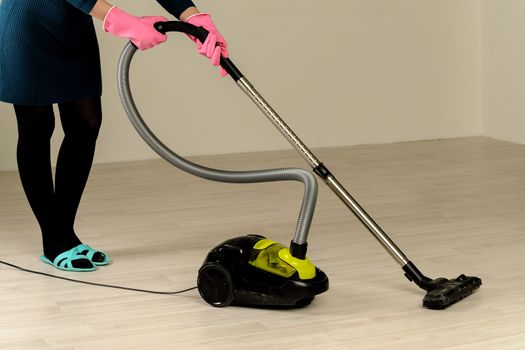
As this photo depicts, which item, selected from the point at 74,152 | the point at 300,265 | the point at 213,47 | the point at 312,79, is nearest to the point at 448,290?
the point at 300,265

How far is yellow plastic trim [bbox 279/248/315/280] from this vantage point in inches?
89.9

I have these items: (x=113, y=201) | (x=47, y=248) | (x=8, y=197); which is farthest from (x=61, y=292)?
(x=8, y=197)

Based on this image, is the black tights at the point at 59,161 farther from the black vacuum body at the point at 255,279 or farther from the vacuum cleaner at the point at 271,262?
the black vacuum body at the point at 255,279

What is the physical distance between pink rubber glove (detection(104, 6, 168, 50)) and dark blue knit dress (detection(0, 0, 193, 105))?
200mm

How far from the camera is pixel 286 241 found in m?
3.06

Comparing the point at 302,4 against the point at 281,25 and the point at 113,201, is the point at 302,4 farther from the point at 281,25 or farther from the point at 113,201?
the point at 113,201

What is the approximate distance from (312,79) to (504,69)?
→ 39.8 inches

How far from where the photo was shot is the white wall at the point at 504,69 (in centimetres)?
494

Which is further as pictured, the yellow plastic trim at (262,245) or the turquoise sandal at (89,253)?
the turquoise sandal at (89,253)

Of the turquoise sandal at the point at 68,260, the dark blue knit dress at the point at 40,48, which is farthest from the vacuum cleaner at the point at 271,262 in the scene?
the turquoise sandal at the point at 68,260

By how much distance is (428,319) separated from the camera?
221 cm

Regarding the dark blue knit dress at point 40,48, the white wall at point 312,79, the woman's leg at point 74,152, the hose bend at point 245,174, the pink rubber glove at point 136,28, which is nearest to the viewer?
the hose bend at point 245,174

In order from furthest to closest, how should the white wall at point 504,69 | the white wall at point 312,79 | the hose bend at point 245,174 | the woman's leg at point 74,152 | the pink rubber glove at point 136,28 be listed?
the white wall at point 504,69 → the white wall at point 312,79 → the woman's leg at point 74,152 → the pink rubber glove at point 136,28 → the hose bend at point 245,174

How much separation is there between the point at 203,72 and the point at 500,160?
1.50m
